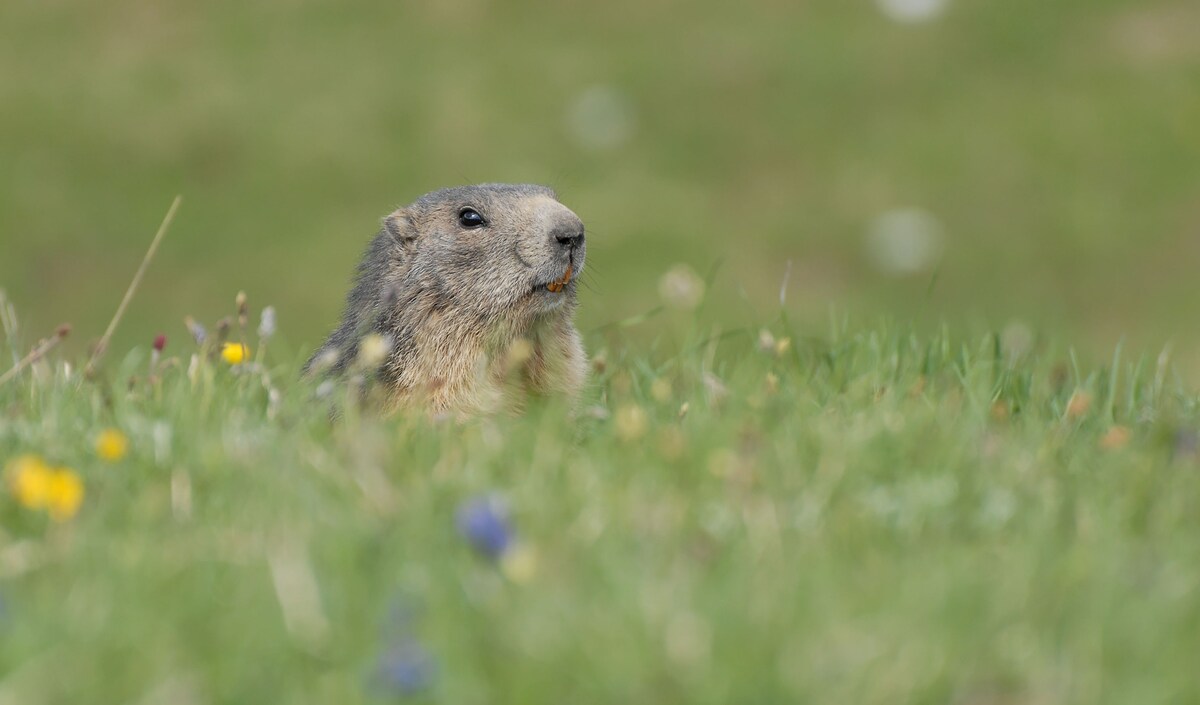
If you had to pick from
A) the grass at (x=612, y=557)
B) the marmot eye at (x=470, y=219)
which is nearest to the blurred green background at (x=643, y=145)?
the marmot eye at (x=470, y=219)

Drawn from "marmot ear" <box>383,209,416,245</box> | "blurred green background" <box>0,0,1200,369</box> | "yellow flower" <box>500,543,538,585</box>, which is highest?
"yellow flower" <box>500,543,538,585</box>

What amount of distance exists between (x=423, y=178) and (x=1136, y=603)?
715 inches

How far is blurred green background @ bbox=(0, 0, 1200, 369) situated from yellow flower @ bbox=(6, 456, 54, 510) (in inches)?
526

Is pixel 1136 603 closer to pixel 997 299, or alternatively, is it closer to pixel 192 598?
pixel 192 598

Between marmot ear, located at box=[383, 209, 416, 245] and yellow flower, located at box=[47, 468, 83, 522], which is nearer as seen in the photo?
yellow flower, located at box=[47, 468, 83, 522]

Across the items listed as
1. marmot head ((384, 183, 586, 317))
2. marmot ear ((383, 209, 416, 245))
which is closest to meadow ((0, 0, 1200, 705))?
marmot head ((384, 183, 586, 317))

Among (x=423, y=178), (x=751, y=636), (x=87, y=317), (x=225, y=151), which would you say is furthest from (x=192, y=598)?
(x=225, y=151)

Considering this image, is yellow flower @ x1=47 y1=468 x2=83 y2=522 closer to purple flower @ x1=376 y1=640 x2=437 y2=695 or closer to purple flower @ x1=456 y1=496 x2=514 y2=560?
purple flower @ x1=456 y1=496 x2=514 y2=560

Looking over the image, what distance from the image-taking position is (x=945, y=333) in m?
6.66

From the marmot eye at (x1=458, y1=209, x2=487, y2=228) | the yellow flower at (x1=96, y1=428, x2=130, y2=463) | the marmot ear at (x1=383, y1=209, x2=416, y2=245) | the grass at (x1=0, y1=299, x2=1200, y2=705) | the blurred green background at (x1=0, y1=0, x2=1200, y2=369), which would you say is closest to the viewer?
the grass at (x1=0, y1=299, x2=1200, y2=705)

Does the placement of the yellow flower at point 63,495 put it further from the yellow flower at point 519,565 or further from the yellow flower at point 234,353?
the yellow flower at point 234,353

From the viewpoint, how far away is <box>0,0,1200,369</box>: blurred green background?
1972 centimetres

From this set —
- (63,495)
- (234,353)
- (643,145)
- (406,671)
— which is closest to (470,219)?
(234,353)

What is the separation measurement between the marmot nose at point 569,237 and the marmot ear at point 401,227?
2.97 ft
